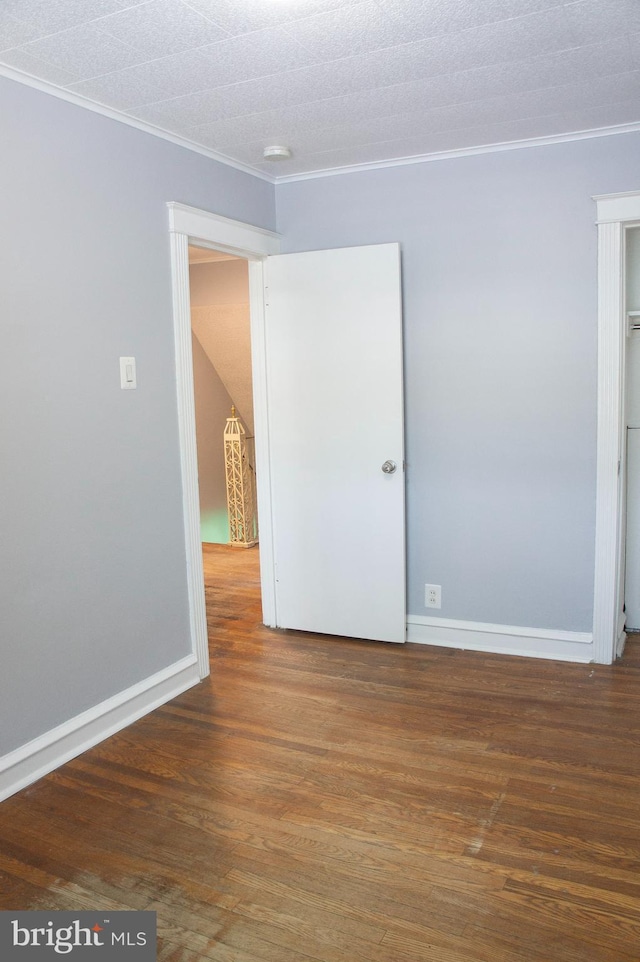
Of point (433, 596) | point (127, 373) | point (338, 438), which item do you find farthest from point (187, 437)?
point (433, 596)

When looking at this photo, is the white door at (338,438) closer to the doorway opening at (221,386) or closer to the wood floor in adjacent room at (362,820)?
the wood floor in adjacent room at (362,820)

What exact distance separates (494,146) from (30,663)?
Result: 2.88 metres

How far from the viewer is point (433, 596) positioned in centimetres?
371

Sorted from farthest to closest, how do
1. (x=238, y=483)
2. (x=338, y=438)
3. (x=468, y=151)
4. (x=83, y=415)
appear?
1. (x=238, y=483)
2. (x=338, y=438)
3. (x=468, y=151)
4. (x=83, y=415)

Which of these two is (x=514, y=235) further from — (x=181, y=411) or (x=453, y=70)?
(x=181, y=411)

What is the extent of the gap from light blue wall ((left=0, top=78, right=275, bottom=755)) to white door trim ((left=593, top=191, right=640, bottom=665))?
1791 mm

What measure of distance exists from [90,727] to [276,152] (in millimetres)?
2507

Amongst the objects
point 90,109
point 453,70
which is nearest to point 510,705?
point 453,70

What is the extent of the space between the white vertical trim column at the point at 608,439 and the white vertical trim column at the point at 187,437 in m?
1.79

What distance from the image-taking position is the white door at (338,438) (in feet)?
11.6

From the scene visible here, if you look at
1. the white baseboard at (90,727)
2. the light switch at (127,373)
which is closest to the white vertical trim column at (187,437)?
the white baseboard at (90,727)

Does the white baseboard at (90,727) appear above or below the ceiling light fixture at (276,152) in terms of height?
below

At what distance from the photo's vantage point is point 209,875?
201cm

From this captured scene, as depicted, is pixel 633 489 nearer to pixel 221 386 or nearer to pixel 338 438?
pixel 338 438
